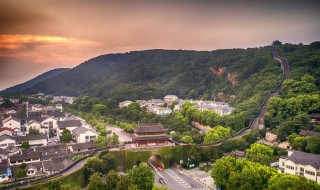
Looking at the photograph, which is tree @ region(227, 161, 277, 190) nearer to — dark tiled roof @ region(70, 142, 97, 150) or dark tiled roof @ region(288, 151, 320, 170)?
dark tiled roof @ region(288, 151, 320, 170)

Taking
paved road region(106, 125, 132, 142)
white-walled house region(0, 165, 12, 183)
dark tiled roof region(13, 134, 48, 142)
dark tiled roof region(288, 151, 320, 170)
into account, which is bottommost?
paved road region(106, 125, 132, 142)

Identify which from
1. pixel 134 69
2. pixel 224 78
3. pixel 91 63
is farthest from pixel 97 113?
pixel 91 63

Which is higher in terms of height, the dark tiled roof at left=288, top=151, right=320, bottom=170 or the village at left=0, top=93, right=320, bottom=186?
the dark tiled roof at left=288, top=151, right=320, bottom=170

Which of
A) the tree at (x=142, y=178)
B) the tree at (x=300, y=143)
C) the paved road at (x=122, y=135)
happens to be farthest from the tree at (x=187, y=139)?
the tree at (x=142, y=178)

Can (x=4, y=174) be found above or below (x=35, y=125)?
below

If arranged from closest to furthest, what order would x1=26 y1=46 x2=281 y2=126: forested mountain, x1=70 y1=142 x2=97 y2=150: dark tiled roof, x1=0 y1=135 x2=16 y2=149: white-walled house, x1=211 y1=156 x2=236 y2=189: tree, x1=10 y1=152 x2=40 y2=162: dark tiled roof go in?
x1=211 y1=156 x2=236 y2=189: tree → x1=10 y1=152 x2=40 y2=162: dark tiled roof → x1=70 y1=142 x2=97 y2=150: dark tiled roof → x1=0 y1=135 x2=16 y2=149: white-walled house → x1=26 y1=46 x2=281 y2=126: forested mountain

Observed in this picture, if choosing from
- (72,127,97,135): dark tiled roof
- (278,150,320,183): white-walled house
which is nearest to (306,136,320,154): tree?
(278,150,320,183): white-walled house

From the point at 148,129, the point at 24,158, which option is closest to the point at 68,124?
the point at 24,158

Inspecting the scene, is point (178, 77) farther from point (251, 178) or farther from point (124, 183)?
point (124, 183)
